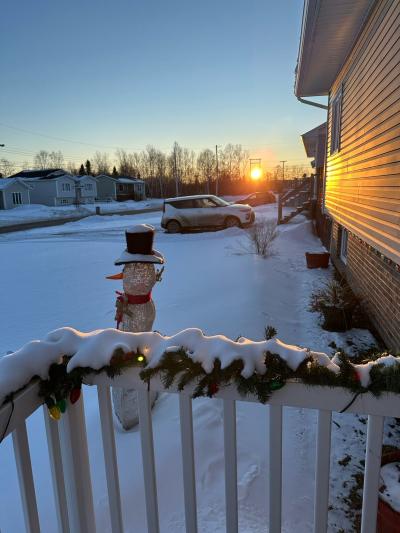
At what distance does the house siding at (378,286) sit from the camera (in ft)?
14.5

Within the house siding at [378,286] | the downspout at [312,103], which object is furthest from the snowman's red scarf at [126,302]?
the downspout at [312,103]

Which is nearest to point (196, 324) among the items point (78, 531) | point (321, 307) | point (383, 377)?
point (321, 307)

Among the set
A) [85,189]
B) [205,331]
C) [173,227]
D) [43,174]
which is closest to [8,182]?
[43,174]

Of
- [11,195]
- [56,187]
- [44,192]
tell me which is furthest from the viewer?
[44,192]

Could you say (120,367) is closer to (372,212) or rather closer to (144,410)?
(144,410)

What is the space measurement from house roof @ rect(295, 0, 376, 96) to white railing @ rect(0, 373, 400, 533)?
5112 millimetres

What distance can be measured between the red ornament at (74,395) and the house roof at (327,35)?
206 inches

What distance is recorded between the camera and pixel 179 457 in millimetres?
2715

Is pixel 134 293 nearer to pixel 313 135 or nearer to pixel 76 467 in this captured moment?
pixel 76 467

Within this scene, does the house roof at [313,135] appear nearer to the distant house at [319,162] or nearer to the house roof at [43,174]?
the distant house at [319,162]

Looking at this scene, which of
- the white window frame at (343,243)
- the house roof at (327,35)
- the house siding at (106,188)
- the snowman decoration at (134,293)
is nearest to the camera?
the snowman decoration at (134,293)

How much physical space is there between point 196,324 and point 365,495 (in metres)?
4.39

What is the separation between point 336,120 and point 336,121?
1.1 inches

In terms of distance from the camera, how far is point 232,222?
1700cm
